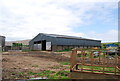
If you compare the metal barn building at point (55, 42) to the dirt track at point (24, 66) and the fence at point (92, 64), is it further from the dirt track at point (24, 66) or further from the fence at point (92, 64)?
the fence at point (92, 64)

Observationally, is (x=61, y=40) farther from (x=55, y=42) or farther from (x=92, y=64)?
(x=92, y=64)

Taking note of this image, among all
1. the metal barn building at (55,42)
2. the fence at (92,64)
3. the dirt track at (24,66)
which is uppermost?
the metal barn building at (55,42)

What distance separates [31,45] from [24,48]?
84.5 inches

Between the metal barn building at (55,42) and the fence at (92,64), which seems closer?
the fence at (92,64)

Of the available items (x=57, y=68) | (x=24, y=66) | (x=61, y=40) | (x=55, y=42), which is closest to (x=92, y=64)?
(x=57, y=68)

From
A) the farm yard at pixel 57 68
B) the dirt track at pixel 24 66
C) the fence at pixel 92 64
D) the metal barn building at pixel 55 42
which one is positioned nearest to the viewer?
the fence at pixel 92 64

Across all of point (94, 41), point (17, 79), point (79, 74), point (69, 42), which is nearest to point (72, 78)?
point (79, 74)

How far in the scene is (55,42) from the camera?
3041 centimetres

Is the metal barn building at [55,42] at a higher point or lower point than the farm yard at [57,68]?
higher

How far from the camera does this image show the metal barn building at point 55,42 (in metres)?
30.8

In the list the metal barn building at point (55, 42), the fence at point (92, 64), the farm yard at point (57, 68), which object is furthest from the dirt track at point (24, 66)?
the metal barn building at point (55, 42)

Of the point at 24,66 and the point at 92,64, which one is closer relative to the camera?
the point at 92,64

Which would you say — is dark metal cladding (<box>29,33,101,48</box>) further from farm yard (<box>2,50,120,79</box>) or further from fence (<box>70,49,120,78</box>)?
fence (<box>70,49,120,78</box>)

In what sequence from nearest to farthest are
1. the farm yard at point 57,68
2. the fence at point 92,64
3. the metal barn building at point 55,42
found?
the fence at point 92,64, the farm yard at point 57,68, the metal barn building at point 55,42
